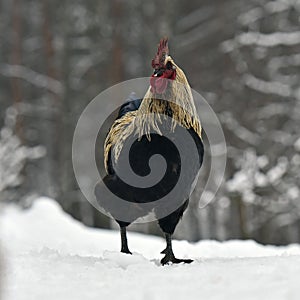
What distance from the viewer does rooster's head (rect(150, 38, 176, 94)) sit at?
521 centimetres

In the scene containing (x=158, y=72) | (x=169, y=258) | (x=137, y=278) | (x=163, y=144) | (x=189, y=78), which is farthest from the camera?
(x=189, y=78)

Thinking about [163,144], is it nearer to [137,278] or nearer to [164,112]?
[164,112]

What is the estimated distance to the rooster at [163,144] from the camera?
509 cm

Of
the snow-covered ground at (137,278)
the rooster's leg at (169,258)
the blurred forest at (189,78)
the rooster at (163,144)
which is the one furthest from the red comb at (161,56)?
the blurred forest at (189,78)

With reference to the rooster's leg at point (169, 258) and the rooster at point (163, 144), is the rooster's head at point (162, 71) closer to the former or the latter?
the rooster at point (163, 144)

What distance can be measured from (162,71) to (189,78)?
1143cm

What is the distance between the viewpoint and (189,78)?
16.6 metres

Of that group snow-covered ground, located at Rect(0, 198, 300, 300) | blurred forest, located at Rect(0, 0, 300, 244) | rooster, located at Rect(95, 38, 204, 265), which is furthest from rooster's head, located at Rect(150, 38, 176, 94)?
blurred forest, located at Rect(0, 0, 300, 244)

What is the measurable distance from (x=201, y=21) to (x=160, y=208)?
47.4 ft

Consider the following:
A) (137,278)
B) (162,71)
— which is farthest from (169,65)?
(137,278)

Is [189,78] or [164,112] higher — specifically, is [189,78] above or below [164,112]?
above

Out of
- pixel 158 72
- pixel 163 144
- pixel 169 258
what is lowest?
pixel 169 258

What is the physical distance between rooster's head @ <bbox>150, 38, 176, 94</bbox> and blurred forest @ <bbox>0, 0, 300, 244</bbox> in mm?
8313

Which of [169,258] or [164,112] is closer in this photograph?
[164,112]
